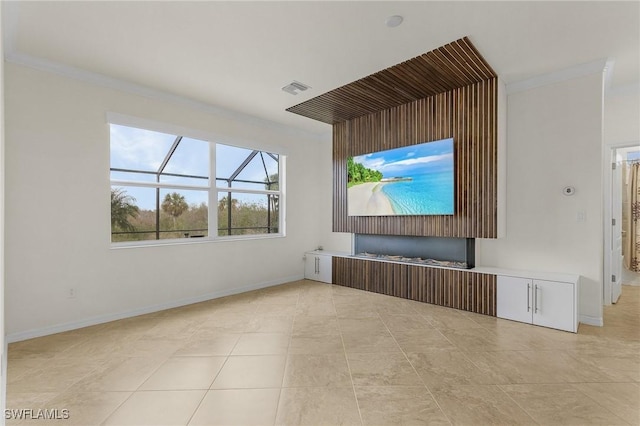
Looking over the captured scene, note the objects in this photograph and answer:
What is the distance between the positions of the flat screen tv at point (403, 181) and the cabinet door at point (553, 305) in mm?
1258

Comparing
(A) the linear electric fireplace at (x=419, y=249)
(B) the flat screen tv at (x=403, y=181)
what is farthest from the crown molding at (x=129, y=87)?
(A) the linear electric fireplace at (x=419, y=249)

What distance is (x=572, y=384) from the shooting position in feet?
7.07

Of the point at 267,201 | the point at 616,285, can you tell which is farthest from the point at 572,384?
the point at 267,201

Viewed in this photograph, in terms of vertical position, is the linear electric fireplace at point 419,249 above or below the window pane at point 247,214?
below

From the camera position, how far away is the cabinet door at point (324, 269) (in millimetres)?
5367

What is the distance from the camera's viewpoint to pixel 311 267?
18.6ft

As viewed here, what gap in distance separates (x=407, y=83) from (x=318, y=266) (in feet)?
11.0

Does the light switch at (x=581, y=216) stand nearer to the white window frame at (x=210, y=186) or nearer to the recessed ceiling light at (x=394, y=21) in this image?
the recessed ceiling light at (x=394, y=21)

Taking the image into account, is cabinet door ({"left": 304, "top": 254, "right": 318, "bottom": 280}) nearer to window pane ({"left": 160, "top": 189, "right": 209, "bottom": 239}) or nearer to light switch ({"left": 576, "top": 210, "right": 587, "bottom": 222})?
window pane ({"left": 160, "top": 189, "right": 209, "bottom": 239})

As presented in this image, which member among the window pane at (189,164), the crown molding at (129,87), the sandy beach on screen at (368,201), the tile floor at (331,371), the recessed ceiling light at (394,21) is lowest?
the tile floor at (331,371)

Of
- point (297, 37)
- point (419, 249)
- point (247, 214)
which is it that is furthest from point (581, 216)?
point (247, 214)

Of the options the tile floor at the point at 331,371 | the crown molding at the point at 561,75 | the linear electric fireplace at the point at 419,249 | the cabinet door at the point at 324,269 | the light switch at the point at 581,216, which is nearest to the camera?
the tile floor at the point at 331,371

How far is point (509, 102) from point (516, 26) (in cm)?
146

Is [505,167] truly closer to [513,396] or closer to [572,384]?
[572,384]
